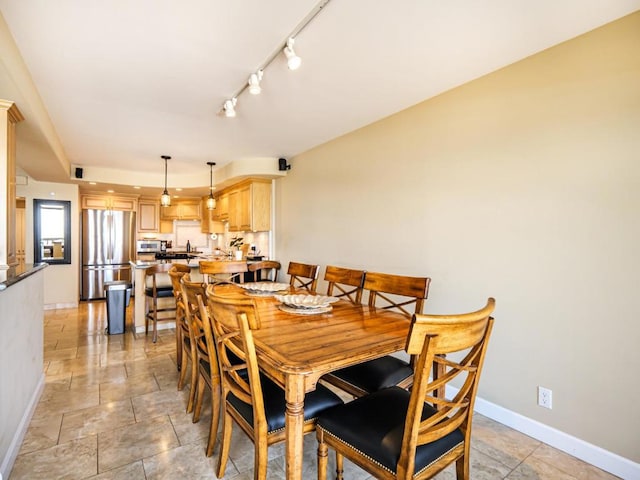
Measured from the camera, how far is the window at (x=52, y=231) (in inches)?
221

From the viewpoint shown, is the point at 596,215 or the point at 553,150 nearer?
the point at 596,215

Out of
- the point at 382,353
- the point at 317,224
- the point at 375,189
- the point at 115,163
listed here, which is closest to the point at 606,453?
the point at 382,353

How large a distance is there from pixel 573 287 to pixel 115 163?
5.79 metres

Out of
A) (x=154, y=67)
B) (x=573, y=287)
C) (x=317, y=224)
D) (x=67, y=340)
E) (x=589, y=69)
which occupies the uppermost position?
(x=154, y=67)

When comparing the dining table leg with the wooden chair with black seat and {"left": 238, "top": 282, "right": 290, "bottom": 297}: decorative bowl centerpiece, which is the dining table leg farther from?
the wooden chair with black seat

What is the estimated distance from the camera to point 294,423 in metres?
1.26

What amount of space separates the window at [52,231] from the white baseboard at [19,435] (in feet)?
13.1

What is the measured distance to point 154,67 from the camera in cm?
226

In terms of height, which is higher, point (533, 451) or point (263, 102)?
point (263, 102)

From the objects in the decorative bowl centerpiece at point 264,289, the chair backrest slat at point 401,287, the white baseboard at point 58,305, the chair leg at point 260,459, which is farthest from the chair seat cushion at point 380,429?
the white baseboard at point 58,305

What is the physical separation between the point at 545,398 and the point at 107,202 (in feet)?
24.7

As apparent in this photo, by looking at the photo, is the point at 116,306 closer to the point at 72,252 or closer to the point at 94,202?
the point at 72,252

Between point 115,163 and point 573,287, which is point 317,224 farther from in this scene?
point 115,163

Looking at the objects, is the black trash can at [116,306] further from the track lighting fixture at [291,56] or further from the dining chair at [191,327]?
the track lighting fixture at [291,56]
